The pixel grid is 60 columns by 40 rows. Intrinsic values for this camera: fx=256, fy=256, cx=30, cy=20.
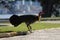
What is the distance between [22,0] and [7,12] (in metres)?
7.75

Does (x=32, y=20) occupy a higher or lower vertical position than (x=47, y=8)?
higher

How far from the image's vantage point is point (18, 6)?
123 feet

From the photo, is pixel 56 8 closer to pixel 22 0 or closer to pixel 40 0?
pixel 40 0

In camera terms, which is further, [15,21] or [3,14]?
[3,14]

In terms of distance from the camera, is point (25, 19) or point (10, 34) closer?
point (10, 34)

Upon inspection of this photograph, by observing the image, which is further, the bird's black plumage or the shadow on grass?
the bird's black plumage

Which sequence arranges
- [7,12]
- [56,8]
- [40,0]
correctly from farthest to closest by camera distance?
[56,8] < [40,0] < [7,12]

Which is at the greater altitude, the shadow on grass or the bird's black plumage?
the bird's black plumage

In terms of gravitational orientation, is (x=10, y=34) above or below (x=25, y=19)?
below

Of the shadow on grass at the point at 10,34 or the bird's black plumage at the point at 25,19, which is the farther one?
the bird's black plumage at the point at 25,19

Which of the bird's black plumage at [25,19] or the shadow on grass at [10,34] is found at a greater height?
the bird's black plumage at [25,19]

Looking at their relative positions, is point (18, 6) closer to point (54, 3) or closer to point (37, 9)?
point (37, 9)

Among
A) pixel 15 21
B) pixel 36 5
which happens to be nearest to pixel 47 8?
pixel 36 5

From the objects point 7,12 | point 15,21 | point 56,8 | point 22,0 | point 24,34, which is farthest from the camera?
point 56,8
